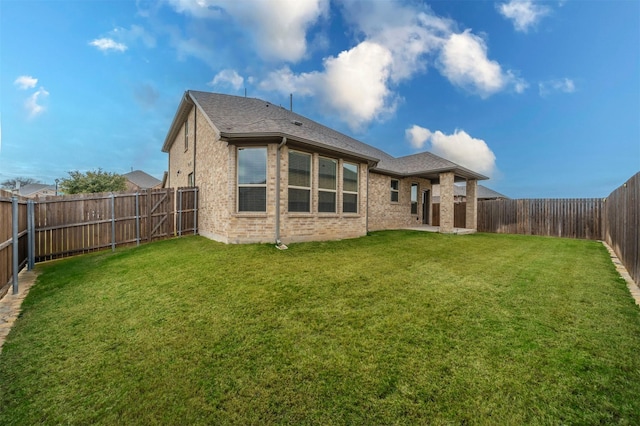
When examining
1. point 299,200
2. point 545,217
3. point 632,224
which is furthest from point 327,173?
point 545,217

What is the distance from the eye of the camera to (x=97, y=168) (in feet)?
88.2

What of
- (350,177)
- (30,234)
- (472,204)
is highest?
(350,177)

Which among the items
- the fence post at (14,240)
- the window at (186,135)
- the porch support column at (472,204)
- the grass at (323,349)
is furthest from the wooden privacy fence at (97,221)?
the porch support column at (472,204)

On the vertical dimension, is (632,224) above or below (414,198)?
below

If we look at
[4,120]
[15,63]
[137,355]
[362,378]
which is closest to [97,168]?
[4,120]

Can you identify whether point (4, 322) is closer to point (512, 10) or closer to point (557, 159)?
point (512, 10)

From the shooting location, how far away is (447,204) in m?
13.2

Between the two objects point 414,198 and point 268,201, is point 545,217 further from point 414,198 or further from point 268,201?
point 268,201

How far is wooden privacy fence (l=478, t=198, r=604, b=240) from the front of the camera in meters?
12.8

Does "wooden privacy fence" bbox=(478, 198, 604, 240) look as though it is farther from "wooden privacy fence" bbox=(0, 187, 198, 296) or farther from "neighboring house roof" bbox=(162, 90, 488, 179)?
"wooden privacy fence" bbox=(0, 187, 198, 296)

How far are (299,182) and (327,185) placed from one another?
122 centimetres

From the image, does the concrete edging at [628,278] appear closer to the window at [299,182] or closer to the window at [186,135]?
the window at [299,182]

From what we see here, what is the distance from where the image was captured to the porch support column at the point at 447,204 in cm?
1308

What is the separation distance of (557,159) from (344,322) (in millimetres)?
20575
